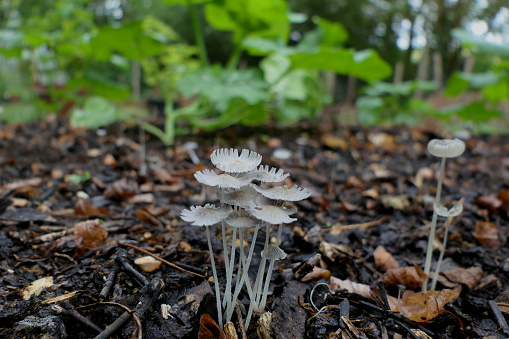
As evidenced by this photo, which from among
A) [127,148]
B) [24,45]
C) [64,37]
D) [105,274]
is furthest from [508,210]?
[24,45]

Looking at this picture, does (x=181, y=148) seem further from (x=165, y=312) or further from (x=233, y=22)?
(x=165, y=312)

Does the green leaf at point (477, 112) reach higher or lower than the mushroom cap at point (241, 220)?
lower

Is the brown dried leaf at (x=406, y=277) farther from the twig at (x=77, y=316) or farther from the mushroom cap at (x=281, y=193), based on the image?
the twig at (x=77, y=316)

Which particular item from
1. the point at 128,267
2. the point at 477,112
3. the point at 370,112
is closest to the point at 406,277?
the point at 128,267

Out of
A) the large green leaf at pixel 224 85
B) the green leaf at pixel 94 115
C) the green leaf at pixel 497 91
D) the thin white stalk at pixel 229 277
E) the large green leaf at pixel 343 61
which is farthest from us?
the green leaf at pixel 497 91

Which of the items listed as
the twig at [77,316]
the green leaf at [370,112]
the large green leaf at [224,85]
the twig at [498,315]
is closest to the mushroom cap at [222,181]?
the twig at [77,316]
